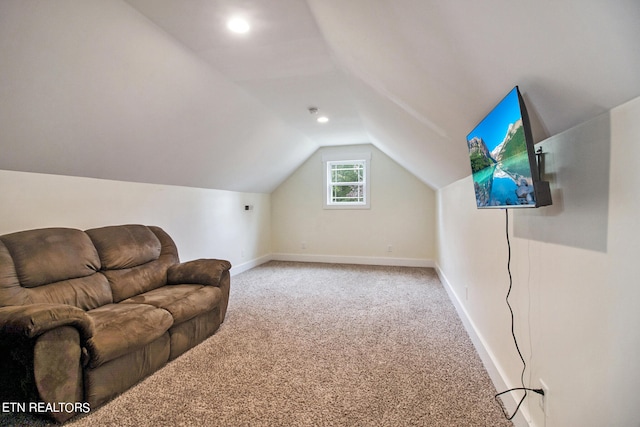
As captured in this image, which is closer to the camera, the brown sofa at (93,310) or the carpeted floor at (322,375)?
the brown sofa at (93,310)

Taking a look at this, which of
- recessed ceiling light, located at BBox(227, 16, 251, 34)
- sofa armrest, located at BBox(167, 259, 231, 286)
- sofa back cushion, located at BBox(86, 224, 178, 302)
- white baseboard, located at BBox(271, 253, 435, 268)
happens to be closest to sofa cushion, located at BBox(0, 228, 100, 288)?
sofa back cushion, located at BBox(86, 224, 178, 302)

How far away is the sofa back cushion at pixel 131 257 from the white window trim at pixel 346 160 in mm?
3553

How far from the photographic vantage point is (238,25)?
2.04 m

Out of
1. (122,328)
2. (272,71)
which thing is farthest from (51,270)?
(272,71)

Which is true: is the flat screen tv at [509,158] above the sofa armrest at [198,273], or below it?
above

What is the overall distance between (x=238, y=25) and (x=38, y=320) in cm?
210

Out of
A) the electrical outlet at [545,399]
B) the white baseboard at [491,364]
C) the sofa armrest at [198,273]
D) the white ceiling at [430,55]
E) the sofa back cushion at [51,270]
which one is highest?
the white ceiling at [430,55]

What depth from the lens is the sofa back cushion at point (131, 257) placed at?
2.52 metres

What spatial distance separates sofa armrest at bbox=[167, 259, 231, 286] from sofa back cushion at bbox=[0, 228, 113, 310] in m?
0.58

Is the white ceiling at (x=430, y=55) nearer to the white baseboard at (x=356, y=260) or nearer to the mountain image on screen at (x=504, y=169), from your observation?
the mountain image on screen at (x=504, y=169)

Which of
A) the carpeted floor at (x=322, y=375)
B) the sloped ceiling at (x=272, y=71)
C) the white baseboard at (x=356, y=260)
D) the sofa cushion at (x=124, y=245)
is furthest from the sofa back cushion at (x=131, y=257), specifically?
the white baseboard at (x=356, y=260)

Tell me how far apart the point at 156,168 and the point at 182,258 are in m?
1.28

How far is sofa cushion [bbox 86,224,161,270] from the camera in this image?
2.53 metres

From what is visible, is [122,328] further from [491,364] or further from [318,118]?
[318,118]
